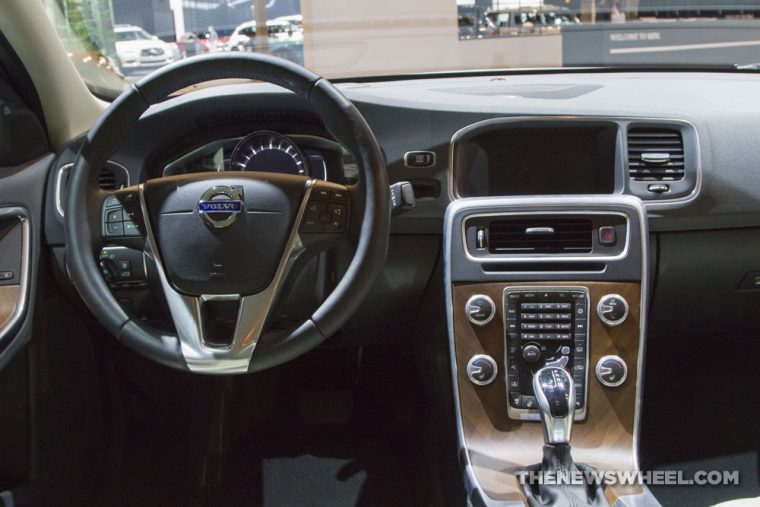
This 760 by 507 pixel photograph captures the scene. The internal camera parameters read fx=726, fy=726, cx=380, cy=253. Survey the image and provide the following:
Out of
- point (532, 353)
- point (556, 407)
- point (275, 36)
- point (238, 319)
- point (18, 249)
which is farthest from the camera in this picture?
point (275, 36)

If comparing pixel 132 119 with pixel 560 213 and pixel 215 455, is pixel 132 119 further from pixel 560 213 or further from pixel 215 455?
pixel 215 455

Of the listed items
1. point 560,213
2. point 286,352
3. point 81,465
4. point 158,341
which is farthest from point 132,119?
point 81,465

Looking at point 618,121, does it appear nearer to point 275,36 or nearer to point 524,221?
point 524,221

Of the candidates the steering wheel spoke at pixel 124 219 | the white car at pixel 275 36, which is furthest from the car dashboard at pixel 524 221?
the white car at pixel 275 36

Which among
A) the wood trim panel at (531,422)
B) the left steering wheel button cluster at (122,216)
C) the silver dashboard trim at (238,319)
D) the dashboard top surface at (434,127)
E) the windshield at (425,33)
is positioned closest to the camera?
the silver dashboard trim at (238,319)

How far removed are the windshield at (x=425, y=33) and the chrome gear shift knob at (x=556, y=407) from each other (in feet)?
4.02

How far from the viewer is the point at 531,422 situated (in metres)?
1.75

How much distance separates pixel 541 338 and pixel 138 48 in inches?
61.9

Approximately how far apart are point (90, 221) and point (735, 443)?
200cm

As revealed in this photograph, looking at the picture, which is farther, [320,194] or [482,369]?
[482,369]

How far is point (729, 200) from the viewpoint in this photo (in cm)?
195

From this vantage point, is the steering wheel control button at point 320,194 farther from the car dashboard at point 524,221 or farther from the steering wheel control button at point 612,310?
the steering wheel control button at point 612,310

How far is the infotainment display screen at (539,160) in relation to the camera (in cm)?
196

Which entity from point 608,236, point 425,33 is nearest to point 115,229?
point 608,236
